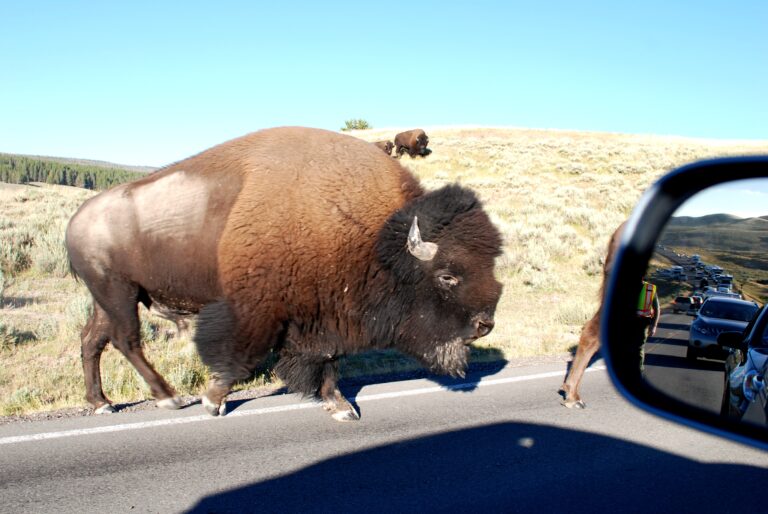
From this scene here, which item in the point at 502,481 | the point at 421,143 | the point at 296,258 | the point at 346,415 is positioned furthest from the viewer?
the point at 421,143

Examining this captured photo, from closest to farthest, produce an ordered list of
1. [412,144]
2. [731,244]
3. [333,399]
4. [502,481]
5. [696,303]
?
[731,244], [696,303], [502,481], [333,399], [412,144]

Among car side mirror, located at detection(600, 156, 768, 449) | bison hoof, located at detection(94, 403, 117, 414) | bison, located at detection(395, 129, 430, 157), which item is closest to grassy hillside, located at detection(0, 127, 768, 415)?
bison hoof, located at detection(94, 403, 117, 414)

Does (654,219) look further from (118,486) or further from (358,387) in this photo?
(358,387)

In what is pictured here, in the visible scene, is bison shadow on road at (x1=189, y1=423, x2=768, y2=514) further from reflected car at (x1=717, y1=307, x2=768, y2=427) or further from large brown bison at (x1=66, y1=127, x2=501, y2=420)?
reflected car at (x1=717, y1=307, x2=768, y2=427)

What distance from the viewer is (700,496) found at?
3.72m

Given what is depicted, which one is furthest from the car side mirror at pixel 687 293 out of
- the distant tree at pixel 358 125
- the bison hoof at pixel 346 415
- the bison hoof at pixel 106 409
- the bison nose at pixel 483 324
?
the distant tree at pixel 358 125

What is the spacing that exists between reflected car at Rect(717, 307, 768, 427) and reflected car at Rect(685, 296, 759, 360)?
0.9 inches

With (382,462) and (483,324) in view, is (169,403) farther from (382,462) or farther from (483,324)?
(483,324)

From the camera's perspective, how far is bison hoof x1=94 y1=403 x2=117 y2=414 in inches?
210

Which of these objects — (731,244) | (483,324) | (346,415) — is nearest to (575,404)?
(483,324)

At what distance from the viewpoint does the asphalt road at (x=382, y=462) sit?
3.62 meters

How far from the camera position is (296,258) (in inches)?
191

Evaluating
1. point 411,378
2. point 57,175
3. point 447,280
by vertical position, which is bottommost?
point 57,175

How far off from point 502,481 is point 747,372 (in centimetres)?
198
